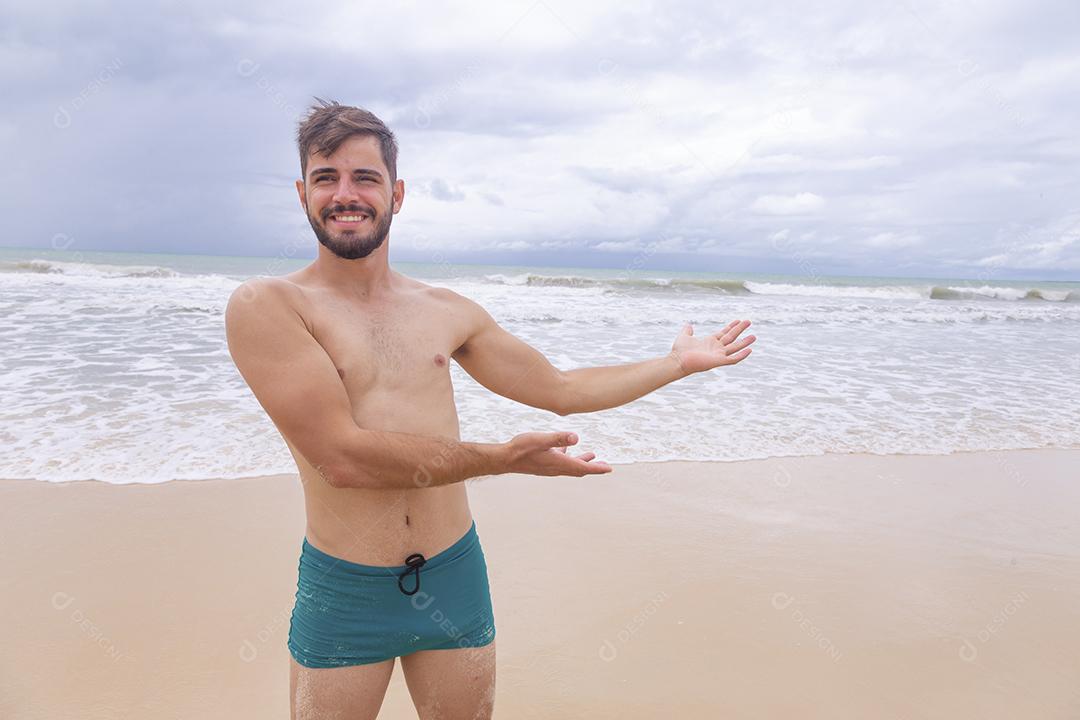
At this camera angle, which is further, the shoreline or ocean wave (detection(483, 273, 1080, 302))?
ocean wave (detection(483, 273, 1080, 302))

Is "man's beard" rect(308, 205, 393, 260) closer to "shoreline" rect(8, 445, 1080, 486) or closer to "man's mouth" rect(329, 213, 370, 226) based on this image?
"man's mouth" rect(329, 213, 370, 226)

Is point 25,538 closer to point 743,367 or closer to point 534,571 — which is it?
point 534,571

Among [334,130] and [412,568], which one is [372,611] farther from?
[334,130]

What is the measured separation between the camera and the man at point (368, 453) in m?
1.78

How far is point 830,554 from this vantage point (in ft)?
15.3

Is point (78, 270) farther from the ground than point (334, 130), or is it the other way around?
point (334, 130)

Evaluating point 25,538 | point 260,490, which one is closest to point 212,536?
point 260,490

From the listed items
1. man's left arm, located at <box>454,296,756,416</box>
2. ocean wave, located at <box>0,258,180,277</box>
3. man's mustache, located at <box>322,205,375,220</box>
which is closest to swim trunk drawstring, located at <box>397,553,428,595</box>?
man's left arm, located at <box>454,296,756,416</box>

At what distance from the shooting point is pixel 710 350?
8.52 ft

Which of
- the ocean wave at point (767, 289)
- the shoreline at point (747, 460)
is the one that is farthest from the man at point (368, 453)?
the ocean wave at point (767, 289)

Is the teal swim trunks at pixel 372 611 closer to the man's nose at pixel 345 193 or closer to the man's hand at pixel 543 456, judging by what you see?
the man's hand at pixel 543 456

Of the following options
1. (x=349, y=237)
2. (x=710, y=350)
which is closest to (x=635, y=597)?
(x=710, y=350)

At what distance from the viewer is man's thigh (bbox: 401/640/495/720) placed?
2.08m

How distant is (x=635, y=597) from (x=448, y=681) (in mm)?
2176
